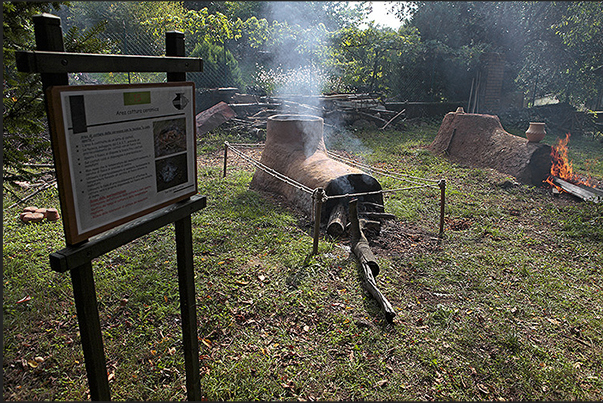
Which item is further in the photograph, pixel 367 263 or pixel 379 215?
pixel 379 215

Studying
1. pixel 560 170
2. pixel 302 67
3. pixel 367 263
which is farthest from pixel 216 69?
pixel 367 263

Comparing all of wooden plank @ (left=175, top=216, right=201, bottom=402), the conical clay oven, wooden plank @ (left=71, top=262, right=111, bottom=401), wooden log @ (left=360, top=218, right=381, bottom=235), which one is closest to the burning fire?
the conical clay oven

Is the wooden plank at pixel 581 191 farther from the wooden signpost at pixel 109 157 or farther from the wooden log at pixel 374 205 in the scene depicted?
the wooden signpost at pixel 109 157

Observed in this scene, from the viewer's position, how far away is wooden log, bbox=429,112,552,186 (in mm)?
8391

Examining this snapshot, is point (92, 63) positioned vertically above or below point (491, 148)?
above

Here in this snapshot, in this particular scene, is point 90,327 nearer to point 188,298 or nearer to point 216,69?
point 188,298

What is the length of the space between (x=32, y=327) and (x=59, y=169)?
234 cm

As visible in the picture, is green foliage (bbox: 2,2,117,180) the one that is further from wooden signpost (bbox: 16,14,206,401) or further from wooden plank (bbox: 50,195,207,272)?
wooden plank (bbox: 50,195,207,272)

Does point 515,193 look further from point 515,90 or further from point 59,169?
point 515,90

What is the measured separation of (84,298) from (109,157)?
698 millimetres

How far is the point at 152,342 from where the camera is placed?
317 centimetres

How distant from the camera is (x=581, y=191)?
7.38 meters

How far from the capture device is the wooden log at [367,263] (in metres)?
3.58

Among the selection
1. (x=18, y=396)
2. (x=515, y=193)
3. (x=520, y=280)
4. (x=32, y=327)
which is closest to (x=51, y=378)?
(x=18, y=396)
